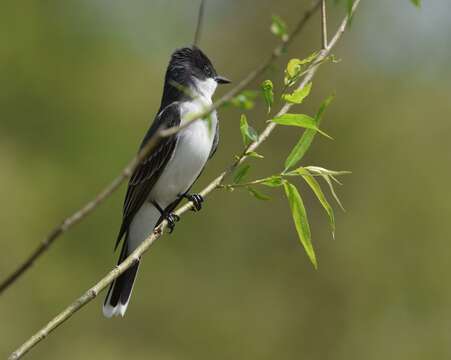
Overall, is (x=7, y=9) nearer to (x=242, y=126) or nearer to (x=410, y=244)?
(x=410, y=244)

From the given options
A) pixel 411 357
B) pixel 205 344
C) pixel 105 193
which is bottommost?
pixel 205 344

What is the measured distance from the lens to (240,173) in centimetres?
230

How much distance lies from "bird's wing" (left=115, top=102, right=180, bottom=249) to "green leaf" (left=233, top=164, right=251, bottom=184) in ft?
5.80

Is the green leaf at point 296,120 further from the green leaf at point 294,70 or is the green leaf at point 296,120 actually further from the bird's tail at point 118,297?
the bird's tail at point 118,297

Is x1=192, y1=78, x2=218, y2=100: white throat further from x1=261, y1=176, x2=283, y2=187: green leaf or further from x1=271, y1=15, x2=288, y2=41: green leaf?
x1=271, y1=15, x2=288, y2=41: green leaf

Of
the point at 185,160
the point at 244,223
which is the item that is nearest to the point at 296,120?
the point at 185,160

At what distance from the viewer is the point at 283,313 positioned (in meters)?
11.7

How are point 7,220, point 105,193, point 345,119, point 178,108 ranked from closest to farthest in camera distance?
point 105,193, point 178,108, point 7,220, point 345,119

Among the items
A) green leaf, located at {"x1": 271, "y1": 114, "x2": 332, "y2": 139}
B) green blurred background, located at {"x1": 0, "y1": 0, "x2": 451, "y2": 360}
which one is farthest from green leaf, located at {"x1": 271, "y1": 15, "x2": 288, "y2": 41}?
green blurred background, located at {"x1": 0, "y1": 0, "x2": 451, "y2": 360}

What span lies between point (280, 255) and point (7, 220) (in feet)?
12.3

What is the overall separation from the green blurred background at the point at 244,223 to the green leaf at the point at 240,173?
8.36 m

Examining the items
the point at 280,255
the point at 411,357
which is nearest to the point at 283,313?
the point at 280,255

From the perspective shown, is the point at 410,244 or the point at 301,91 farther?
the point at 410,244

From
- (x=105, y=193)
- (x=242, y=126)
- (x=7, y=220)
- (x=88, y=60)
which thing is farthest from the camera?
(x=88, y=60)
